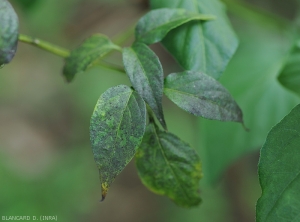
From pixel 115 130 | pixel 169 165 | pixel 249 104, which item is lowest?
pixel 249 104

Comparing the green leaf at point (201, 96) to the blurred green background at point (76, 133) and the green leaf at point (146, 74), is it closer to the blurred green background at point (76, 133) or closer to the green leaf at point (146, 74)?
the green leaf at point (146, 74)

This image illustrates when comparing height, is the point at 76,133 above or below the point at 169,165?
below

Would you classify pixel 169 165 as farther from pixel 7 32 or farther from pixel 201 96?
pixel 7 32

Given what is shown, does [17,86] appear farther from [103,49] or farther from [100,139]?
[100,139]

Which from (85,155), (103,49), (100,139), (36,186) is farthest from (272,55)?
(36,186)

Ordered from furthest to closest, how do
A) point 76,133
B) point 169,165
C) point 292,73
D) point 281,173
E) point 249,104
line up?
point 76,133 < point 249,104 < point 292,73 < point 169,165 < point 281,173

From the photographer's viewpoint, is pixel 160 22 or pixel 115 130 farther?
pixel 160 22

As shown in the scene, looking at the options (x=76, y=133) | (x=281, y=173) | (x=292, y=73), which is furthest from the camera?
(x=76, y=133)

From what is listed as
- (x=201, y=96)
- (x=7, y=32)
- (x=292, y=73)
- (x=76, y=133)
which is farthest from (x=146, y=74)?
(x=76, y=133)
